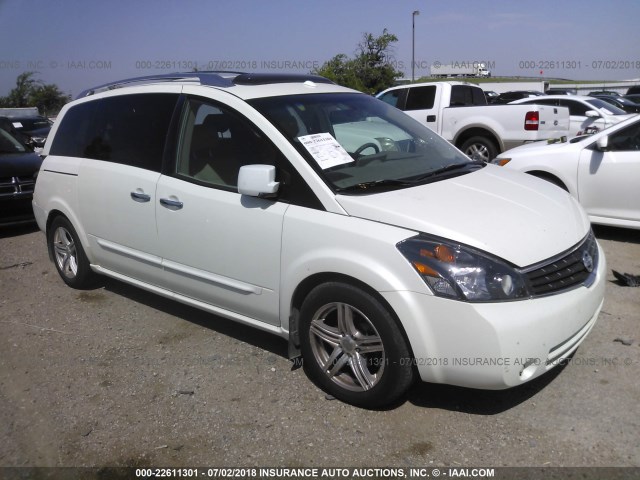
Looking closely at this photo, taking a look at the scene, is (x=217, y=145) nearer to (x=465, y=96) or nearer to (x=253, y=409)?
(x=253, y=409)

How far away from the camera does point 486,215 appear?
3.18m

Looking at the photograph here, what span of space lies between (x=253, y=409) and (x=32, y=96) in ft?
126

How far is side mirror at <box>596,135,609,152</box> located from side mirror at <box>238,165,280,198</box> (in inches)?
170

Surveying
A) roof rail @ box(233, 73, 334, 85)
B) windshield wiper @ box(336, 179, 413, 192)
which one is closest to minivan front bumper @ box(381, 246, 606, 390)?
windshield wiper @ box(336, 179, 413, 192)

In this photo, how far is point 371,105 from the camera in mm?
4477

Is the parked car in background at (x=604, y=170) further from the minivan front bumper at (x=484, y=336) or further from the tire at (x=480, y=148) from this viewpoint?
the tire at (x=480, y=148)

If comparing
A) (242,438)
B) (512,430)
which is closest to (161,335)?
(242,438)

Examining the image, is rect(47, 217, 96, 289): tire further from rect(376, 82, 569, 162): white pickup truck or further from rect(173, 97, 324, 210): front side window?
rect(376, 82, 569, 162): white pickup truck

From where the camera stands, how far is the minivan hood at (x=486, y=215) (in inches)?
117

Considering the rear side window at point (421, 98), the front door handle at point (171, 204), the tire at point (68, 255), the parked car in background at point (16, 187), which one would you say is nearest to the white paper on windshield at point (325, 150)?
the front door handle at point (171, 204)

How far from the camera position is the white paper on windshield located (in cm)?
347

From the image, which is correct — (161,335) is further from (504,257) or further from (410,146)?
(504,257)

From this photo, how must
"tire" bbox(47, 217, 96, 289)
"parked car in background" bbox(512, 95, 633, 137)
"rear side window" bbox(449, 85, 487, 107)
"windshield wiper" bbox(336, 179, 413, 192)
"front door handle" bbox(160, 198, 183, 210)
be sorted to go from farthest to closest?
1. "parked car in background" bbox(512, 95, 633, 137)
2. "rear side window" bbox(449, 85, 487, 107)
3. "tire" bbox(47, 217, 96, 289)
4. "front door handle" bbox(160, 198, 183, 210)
5. "windshield wiper" bbox(336, 179, 413, 192)

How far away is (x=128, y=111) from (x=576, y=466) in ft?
12.6
